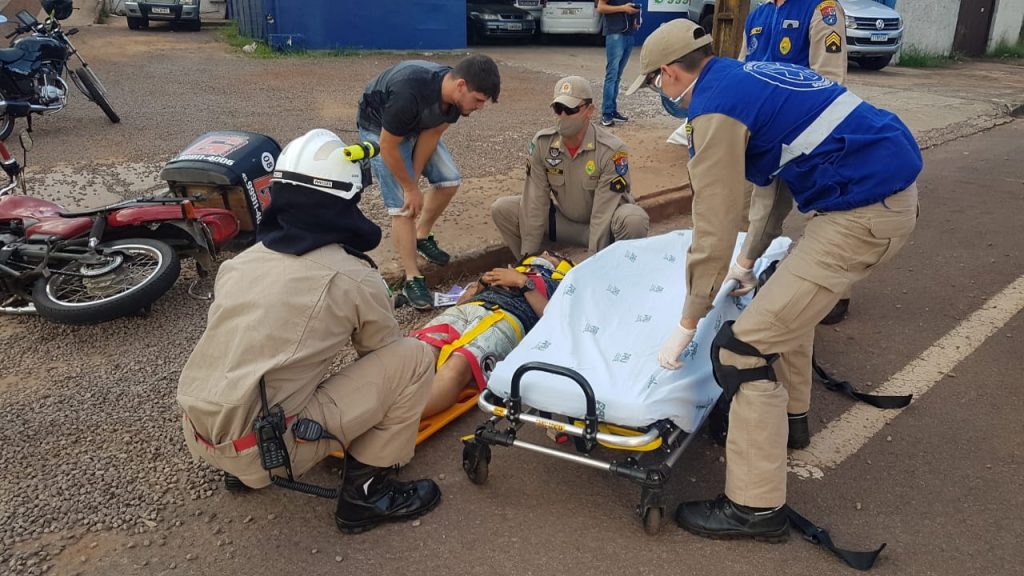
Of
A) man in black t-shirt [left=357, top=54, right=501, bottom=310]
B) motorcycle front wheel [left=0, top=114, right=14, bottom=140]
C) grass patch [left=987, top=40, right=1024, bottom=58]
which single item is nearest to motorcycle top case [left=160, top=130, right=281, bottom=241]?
man in black t-shirt [left=357, top=54, right=501, bottom=310]

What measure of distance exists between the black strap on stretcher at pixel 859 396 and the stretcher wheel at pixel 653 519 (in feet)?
4.38

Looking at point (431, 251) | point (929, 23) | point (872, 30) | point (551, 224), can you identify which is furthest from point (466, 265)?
point (929, 23)

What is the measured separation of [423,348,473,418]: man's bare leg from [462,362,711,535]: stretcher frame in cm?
41

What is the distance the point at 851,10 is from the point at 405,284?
1238 centimetres

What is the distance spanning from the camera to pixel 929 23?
16.1 meters

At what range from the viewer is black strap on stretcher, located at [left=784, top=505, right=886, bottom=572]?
2680mm

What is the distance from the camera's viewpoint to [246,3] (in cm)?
1462

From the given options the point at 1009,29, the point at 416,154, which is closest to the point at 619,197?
the point at 416,154

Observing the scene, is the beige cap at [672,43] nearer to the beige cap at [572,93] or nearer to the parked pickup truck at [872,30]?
the beige cap at [572,93]

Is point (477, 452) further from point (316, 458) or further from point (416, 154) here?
point (416, 154)

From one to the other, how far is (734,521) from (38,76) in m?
8.59

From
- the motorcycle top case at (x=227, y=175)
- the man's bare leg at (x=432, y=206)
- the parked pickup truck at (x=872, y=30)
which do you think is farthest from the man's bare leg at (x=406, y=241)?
the parked pickup truck at (x=872, y=30)

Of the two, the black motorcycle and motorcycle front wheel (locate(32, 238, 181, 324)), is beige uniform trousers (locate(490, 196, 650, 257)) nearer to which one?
motorcycle front wheel (locate(32, 238, 181, 324))

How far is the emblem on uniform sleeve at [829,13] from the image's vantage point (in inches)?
177
